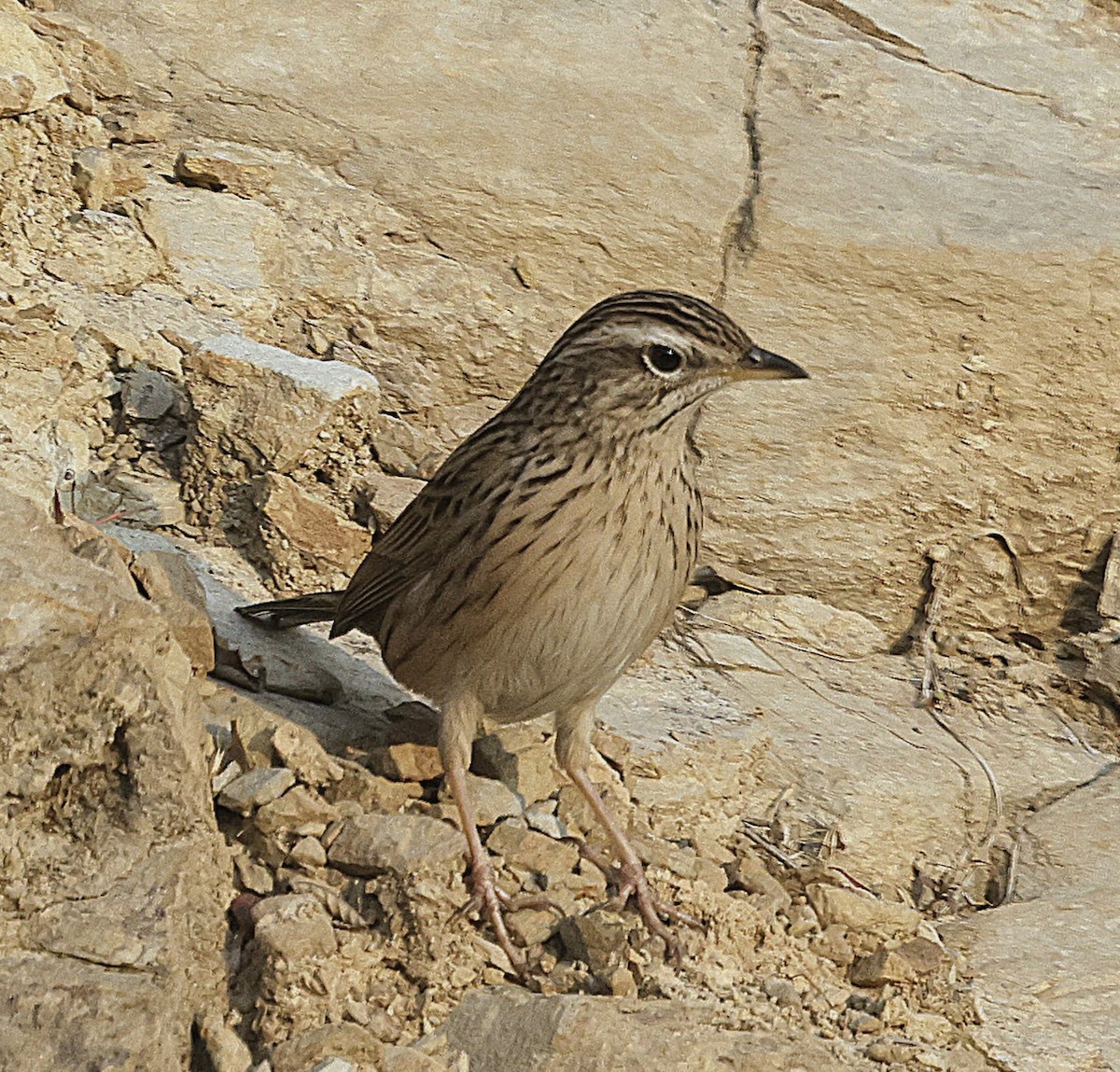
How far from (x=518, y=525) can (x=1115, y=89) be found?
234 inches

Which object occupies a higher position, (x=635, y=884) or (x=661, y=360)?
(x=661, y=360)

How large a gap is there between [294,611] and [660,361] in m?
1.72

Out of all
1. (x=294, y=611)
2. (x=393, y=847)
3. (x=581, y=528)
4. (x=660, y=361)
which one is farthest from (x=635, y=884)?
(x=294, y=611)

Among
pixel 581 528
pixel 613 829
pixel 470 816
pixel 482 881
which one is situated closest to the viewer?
pixel 482 881

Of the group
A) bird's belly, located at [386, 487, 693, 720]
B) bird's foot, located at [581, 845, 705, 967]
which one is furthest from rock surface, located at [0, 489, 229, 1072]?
bird's foot, located at [581, 845, 705, 967]

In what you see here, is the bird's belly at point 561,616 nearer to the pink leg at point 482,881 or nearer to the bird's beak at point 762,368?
the pink leg at point 482,881

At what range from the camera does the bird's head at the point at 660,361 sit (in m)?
4.23

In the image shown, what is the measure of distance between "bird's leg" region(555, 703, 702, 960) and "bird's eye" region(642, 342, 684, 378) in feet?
3.45

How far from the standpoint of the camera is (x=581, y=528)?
4223 mm

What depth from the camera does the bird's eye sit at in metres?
4.23

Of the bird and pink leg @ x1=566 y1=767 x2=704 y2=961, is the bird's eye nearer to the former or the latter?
the bird

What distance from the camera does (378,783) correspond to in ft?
14.5

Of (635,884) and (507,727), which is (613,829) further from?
(507,727)

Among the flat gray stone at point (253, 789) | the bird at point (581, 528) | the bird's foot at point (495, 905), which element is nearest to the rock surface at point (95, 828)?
the flat gray stone at point (253, 789)
